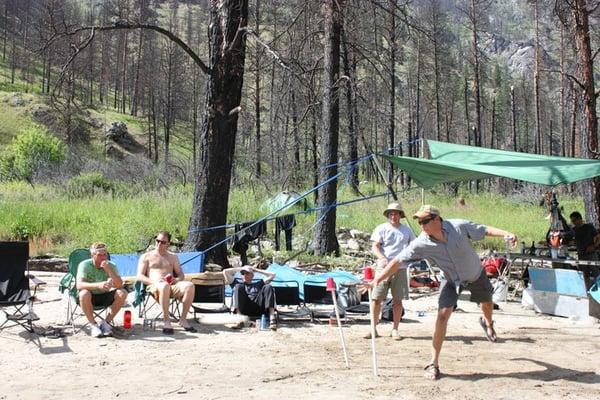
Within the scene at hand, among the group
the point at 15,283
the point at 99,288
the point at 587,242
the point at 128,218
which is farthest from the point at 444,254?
the point at 128,218

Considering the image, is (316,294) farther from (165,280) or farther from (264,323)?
(165,280)

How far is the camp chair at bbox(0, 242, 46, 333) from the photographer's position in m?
5.76

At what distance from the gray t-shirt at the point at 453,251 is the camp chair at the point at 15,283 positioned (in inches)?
141

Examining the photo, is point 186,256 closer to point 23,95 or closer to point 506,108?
point 23,95

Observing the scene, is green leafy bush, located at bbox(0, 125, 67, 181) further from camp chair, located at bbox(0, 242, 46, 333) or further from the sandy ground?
the sandy ground

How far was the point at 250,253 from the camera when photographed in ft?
40.6

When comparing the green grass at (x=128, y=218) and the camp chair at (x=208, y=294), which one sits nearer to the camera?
the camp chair at (x=208, y=294)

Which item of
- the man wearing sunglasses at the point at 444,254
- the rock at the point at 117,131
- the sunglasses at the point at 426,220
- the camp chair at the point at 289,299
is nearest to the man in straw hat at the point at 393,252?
the camp chair at the point at 289,299

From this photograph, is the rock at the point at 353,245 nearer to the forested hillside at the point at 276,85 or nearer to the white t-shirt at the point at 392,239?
the forested hillside at the point at 276,85

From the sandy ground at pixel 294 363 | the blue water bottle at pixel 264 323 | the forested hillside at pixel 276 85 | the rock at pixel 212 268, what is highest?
the forested hillside at pixel 276 85

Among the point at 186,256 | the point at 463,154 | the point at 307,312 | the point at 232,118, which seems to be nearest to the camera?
the point at 307,312

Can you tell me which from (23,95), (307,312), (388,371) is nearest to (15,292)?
(307,312)

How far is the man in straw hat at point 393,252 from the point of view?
235 inches

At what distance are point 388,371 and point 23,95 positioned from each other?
46.2 m
